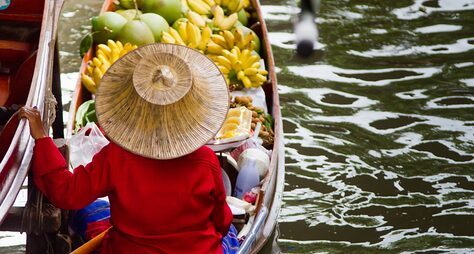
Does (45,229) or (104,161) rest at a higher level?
Result: (104,161)

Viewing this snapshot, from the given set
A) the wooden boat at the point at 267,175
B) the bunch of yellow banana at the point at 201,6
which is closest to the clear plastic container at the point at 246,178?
A: the wooden boat at the point at 267,175

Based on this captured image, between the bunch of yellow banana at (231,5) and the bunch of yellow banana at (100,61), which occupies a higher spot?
the bunch of yellow banana at (231,5)

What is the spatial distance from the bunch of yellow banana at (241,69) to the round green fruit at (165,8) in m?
0.68

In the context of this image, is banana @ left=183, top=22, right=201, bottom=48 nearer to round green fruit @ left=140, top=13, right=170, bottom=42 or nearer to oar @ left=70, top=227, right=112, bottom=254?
round green fruit @ left=140, top=13, right=170, bottom=42

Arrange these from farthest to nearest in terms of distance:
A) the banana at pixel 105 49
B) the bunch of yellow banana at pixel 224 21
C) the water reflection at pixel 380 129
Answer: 1. the bunch of yellow banana at pixel 224 21
2. the water reflection at pixel 380 129
3. the banana at pixel 105 49

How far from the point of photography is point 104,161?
10.8 ft

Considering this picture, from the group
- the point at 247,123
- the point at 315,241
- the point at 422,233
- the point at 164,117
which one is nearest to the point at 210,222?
the point at 164,117

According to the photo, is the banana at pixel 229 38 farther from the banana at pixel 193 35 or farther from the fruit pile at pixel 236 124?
the fruit pile at pixel 236 124

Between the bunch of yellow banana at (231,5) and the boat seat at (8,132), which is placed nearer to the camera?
the boat seat at (8,132)

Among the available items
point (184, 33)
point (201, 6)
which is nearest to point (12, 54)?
point (184, 33)

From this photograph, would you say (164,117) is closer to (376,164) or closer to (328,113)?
(376,164)

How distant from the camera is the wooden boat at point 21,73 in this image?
319 centimetres

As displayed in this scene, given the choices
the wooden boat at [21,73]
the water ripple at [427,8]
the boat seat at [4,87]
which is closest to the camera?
the wooden boat at [21,73]

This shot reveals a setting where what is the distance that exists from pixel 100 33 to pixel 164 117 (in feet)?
9.11
